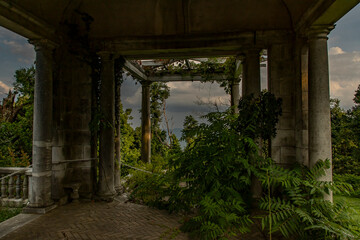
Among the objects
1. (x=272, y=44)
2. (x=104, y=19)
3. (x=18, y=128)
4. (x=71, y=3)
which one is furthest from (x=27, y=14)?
(x=18, y=128)

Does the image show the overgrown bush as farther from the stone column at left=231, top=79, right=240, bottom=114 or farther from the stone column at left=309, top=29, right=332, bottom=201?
the stone column at left=231, top=79, right=240, bottom=114

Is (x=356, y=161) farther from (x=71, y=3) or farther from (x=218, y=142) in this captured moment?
(x=71, y=3)

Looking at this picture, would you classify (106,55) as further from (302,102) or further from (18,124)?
(18,124)

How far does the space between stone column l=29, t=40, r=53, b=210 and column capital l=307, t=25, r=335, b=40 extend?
17.5 ft

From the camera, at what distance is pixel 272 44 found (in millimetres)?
5344

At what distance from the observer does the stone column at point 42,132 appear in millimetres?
4855

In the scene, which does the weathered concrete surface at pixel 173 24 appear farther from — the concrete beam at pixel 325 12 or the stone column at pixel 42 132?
the concrete beam at pixel 325 12

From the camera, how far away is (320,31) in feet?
14.0

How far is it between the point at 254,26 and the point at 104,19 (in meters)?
3.58

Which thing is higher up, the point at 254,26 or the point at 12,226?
the point at 254,26

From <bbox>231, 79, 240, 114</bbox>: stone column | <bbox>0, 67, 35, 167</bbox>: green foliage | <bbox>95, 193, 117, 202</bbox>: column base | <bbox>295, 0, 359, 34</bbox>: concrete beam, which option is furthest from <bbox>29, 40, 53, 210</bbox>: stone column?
Answer: <bbox>231, 79, 240, 114</bbox>: stone column

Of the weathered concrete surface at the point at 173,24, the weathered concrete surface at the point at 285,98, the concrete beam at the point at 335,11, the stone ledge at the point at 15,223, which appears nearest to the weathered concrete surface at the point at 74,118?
the weathered concrete surface at the point at 173,24

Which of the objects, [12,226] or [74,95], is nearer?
[12,226]

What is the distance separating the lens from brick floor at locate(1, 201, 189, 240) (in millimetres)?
3781
